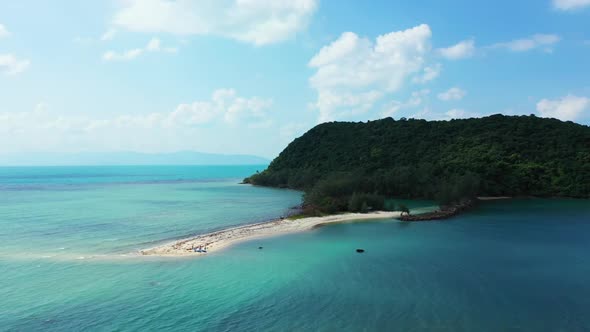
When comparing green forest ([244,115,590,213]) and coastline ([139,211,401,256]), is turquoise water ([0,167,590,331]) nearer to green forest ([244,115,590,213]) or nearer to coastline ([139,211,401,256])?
coastline ([139,211,401,256])

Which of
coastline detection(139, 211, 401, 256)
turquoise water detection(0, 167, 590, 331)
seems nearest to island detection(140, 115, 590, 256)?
coastline detection(139, 211, 401, 256)

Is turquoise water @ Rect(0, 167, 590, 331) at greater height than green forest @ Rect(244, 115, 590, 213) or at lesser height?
lesser

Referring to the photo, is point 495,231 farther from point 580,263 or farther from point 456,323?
point 456,323

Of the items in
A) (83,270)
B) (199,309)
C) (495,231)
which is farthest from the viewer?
(495,231)

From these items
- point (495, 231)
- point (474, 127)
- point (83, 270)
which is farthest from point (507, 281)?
point (474, 127)

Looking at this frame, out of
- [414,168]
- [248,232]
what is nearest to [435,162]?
[414,168]

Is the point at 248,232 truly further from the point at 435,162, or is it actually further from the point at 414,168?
the point at 435,162
